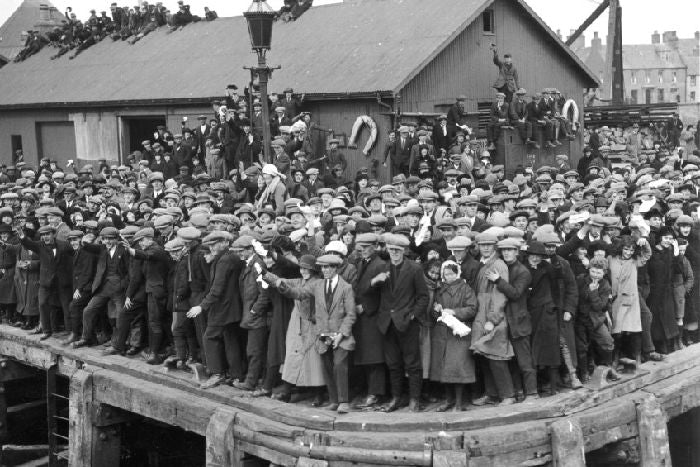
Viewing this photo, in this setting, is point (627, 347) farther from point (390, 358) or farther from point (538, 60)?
point (538, 60)

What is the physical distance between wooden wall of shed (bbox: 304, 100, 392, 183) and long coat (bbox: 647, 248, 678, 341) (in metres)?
8.12

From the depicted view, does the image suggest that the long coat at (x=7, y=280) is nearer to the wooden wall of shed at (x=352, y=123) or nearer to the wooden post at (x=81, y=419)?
the wooden post at (x=81, y=419)

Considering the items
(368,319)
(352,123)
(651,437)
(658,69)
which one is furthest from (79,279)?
(658,69)

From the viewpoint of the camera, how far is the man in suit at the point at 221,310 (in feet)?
37.3

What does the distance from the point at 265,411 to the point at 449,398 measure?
2.14 meters

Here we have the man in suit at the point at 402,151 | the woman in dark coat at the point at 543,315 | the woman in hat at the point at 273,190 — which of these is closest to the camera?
the woman in dark coat at the point at 543,315

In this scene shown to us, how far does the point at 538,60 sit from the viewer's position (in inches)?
922

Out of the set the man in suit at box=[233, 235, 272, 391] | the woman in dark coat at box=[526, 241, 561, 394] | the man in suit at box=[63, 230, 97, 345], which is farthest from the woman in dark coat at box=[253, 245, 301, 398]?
the man in suit at box=[63, 230, 97, 345]

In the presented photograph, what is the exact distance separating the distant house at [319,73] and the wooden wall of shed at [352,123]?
0.03m

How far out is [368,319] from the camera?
34.6 feet

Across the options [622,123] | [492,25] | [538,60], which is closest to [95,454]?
[492,25]

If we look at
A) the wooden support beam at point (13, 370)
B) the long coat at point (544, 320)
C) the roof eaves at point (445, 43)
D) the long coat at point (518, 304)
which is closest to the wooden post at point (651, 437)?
the long coat at point (544, 320)

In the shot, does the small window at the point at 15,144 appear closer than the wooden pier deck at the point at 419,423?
No

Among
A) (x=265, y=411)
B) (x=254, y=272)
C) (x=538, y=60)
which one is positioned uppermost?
(x=538, y=60)
